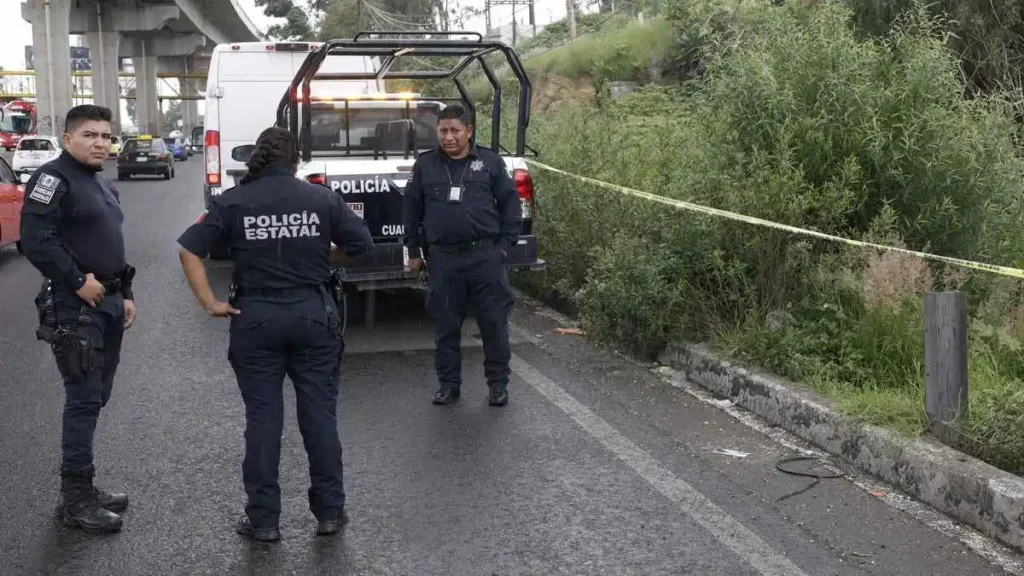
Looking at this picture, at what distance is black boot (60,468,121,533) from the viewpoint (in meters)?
4.87

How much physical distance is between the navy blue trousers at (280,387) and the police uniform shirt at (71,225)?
2.32ft

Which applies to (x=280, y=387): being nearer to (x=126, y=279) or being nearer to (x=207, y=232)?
(x=207, y=232)

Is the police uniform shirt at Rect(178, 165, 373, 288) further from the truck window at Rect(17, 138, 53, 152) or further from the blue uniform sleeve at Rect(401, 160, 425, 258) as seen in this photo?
the truck window at Rect(17, 138, 53, 152)

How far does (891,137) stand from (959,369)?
2.62 m

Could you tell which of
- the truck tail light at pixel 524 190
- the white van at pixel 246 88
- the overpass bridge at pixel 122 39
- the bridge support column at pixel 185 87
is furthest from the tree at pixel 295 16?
the truck tail light at pixel 524 190

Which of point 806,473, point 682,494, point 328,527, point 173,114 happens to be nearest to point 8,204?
point 328,527

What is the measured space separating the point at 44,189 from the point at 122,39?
233 ft

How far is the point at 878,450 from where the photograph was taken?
5.47 metres

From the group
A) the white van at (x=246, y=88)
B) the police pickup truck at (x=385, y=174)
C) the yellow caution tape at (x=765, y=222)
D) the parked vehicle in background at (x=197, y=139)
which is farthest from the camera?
the parked vehicle in background at (x=197, y=139)

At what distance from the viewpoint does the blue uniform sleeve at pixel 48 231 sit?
4.82 m

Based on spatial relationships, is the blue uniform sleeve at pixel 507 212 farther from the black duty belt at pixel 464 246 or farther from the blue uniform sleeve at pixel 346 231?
the blue uniform sleeve at pixel 346 231

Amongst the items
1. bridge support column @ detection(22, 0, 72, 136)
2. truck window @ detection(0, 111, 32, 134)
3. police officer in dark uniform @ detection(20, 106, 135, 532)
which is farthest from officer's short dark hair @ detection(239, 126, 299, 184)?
truck window @ detection(0, 111, 32, 134)

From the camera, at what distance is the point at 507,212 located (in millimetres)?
7055

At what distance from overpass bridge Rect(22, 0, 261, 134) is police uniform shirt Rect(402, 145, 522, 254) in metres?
46.9
